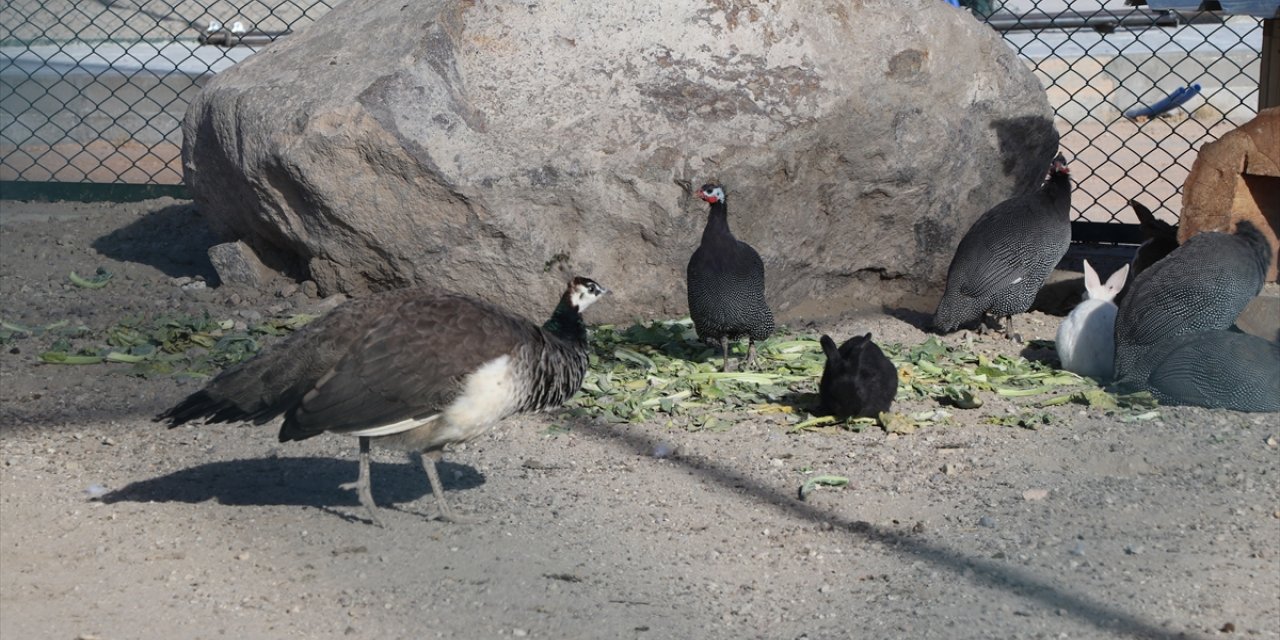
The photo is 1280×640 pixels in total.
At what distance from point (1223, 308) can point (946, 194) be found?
1.60 meters

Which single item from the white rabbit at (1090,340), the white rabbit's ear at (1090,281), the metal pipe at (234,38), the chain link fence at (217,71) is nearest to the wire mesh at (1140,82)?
the chain link fence at (217,71)

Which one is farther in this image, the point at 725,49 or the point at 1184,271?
the point at 725,49

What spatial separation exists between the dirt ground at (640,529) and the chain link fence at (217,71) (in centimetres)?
410

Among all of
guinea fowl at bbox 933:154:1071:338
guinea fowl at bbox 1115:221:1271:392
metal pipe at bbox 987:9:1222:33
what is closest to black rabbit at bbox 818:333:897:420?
guinea fowl at bbox 1115:221:1271:392

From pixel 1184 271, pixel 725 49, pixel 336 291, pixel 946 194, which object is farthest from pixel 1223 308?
pixel 336 291

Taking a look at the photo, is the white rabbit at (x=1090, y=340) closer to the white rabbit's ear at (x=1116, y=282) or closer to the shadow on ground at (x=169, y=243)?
the white rabbit's ear at (x=1116, y=282)

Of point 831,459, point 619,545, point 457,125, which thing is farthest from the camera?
point 457,125

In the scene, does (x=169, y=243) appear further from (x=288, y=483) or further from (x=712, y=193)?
(x=288, y=483)

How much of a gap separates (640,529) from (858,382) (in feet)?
4.44

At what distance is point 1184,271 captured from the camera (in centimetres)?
604

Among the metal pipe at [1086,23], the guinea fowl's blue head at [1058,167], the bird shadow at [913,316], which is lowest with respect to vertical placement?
the bird shadow at [913,316]

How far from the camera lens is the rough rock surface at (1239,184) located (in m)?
6.43

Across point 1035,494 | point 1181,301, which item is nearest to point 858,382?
point 1035,494

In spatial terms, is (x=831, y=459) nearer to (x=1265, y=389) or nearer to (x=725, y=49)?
(x=1265, y=389)
